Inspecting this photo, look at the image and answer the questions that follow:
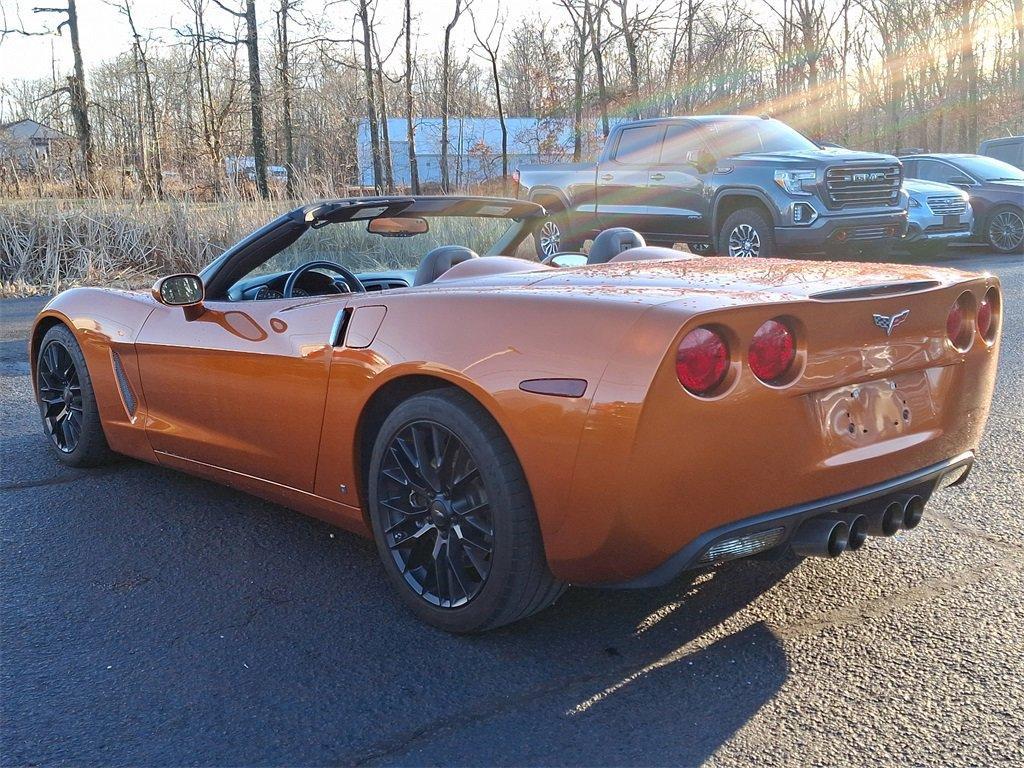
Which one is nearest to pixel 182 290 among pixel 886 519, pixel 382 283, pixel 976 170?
pixel 382 283

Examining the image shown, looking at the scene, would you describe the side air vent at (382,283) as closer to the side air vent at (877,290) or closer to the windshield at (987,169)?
the side air vent at (877,290)

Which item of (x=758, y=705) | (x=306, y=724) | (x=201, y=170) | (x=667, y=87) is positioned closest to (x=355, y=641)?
(x=306, y=724)

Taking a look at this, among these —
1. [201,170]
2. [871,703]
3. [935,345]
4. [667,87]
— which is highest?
[667,87]

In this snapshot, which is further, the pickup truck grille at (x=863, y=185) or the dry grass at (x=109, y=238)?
the dry grass at (x=109, y=238)

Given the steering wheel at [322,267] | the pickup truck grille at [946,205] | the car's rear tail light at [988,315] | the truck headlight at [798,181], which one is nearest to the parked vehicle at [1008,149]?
the pickup truck grille at [946,205]

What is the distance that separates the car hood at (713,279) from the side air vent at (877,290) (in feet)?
0.04

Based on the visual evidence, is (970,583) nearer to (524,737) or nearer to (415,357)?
(524,737)

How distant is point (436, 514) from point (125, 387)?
207 cm

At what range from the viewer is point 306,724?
95.7 inches

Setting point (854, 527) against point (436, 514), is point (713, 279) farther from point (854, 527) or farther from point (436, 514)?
point (436, 514)

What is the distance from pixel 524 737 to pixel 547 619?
70 cm

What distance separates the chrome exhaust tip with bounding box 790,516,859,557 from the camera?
2.58 meters

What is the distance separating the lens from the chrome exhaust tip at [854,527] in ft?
8.65

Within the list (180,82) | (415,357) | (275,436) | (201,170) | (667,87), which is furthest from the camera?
(180,82)
